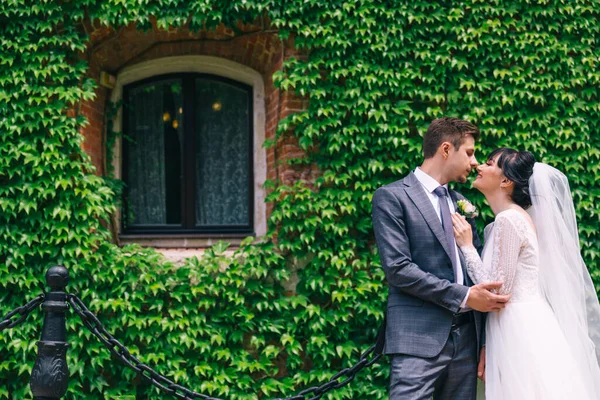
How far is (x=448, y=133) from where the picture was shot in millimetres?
3822

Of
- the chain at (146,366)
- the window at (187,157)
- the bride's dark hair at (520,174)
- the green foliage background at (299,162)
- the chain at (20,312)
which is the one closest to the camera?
the bride's dark hair at (520,174)

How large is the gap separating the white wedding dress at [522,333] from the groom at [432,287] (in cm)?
10

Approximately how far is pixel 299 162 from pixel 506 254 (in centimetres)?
240

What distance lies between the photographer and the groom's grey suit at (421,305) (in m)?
3.48

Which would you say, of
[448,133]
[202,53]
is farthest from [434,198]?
[202,53]

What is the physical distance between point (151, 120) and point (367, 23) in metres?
2.26

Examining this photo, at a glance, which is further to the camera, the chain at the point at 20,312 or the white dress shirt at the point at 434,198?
the chain at the point at 20,312

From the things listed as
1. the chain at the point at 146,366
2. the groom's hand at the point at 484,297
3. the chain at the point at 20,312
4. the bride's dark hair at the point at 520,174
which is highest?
the bride's dark hair at the point at 520,174

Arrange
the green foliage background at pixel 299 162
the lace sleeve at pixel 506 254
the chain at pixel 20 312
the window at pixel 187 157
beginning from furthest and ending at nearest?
the window at pixel 187 157 < the green foliage background at pixel 299 162 < the chain at pixel 20 312 < the lace sleeve at pixel 506 254

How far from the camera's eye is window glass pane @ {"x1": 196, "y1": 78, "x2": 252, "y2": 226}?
6184 mm

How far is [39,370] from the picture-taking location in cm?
387

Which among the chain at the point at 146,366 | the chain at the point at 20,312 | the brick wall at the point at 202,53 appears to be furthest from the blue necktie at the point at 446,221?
the chain at the point at 20,312

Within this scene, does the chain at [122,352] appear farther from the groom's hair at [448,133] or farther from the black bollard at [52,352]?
the groom's hair at [448,133]

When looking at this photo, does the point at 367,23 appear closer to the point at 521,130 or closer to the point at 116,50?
the point at 521,130
